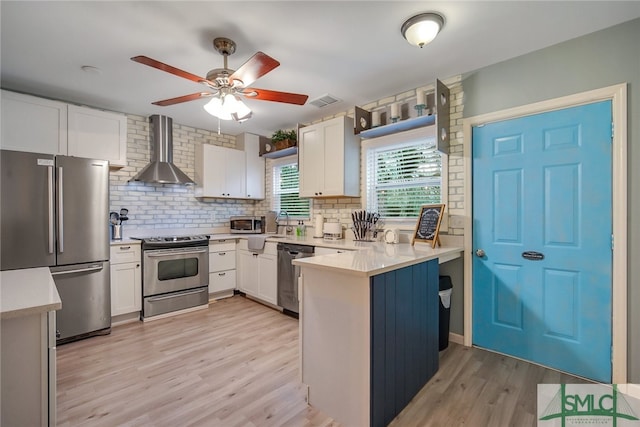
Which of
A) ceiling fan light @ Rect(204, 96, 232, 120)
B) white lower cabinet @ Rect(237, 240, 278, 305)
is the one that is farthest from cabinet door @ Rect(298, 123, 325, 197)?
ceiling fan light @ Rect(204, 96, 232, 120)

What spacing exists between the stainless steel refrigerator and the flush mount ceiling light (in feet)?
10.6

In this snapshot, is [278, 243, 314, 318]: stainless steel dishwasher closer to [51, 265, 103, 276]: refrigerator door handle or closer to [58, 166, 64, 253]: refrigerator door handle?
[51, 265, 103, 276]: refrigerator door handle

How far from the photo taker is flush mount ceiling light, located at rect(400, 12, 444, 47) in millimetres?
1936

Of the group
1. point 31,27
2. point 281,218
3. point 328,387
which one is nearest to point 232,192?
point 281,218

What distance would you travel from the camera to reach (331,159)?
11.7 ft

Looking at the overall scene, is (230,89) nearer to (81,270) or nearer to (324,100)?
(324,100)

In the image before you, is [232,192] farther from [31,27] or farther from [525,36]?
[525,36]

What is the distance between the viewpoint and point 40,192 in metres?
2.67

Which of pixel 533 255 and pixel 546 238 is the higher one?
pixel 546 238

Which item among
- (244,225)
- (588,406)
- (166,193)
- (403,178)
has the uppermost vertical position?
(403,178)

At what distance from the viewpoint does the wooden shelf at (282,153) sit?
14.0 feet

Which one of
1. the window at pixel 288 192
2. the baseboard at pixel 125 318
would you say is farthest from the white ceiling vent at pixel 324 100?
the baseboard at pixel 125 318

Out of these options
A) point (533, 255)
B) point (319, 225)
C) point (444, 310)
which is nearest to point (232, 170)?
point (319, 225)

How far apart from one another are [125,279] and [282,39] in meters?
3.08
